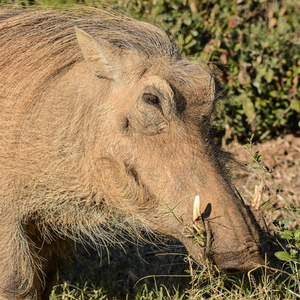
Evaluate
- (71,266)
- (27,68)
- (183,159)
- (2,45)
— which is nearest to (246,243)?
(183,159)

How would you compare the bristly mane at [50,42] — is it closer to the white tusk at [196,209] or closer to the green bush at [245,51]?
the white tusk at [196,209]

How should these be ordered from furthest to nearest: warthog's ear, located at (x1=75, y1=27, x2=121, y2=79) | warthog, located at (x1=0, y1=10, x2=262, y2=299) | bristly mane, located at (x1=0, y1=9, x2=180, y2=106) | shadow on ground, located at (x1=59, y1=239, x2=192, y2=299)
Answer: shadow on ground, located at (x1=59, y1=239, x2=192, y2=299) → bristly mane, located at (x1=0, y1=9, x2=180, y2=106) → warthog's ear, located at (x1=75, y1=27, x2=121, y2=79) → warthog, located at (x1=0, y1=10, x2=262, y2=299)

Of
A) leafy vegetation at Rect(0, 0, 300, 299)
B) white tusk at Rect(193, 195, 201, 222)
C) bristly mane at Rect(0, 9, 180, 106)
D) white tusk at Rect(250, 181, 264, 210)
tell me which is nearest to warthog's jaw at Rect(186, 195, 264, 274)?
white tusk at Rect(193, 195, 201, 222)

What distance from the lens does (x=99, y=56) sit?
233 centimetres

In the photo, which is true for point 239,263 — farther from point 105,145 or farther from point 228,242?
point 105,145

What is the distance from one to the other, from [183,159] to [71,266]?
75.3 inches

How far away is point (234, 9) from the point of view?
465 cm

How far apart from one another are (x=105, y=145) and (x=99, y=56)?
41cm

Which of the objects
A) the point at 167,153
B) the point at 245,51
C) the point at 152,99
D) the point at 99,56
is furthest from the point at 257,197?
the point at 245,51

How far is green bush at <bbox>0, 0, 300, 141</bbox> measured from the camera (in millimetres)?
4441

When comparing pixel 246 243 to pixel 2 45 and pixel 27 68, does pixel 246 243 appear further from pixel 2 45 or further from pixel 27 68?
pixel 2 45

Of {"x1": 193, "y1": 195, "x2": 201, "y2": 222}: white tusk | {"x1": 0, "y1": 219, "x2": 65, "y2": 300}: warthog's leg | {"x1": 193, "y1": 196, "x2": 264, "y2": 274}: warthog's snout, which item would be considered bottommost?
{"x1": 0, "y1": 219, "x2": 65, "y2": 300}: warthog's leg

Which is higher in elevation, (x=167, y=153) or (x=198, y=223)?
(x=167, y=153)

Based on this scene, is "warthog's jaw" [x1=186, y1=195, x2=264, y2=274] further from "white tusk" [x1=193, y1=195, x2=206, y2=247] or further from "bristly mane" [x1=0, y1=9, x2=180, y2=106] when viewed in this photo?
"bristly mane" [x1=0, y1=9, x2=180, y2=106]
